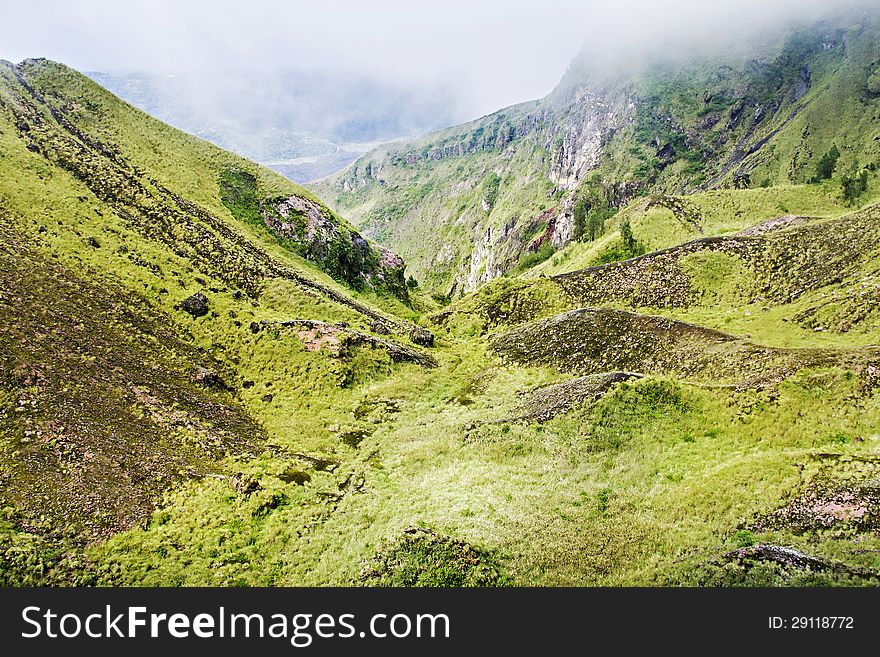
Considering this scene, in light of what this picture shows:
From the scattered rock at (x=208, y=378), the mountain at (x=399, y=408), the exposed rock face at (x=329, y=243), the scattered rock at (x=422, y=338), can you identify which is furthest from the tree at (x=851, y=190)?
the scattered rock at (x=208, y=378)

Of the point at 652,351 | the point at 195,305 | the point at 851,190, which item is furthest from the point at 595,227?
the point at 195,305

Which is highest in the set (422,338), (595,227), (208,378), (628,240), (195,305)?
(595,227)

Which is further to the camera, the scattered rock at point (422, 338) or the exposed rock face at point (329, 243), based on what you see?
the exposed rock face at point (329, 243)

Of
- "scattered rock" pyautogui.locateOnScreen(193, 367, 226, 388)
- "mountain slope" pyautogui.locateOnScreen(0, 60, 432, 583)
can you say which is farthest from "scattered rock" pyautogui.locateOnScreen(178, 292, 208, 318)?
"scattered rock" pyautogui.locateOnScreen(193, 367, 226, 388)

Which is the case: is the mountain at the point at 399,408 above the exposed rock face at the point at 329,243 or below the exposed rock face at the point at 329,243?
below

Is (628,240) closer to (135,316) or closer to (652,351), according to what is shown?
(652,351)

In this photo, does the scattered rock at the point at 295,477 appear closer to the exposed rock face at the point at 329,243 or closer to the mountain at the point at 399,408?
the mountain at the point at 399,408

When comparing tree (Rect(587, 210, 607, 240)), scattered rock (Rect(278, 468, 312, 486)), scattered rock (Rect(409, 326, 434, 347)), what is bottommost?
scattered rock (Rect(278, 468, 312, 486))

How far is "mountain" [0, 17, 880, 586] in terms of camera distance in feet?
65.8

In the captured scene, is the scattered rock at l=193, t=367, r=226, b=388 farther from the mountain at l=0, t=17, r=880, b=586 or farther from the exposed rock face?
the exposed rock face

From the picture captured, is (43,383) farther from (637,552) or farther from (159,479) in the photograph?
(637,552)

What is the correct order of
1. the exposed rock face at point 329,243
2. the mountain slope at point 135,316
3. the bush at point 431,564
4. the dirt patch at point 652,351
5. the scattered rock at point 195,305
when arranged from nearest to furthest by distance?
1. the bush at point 431,564
2. the mountain slope at point 135,316
3. the dirt patch at point 652,351
4. the scattered rock at point 195,305
5. the exposed rock face at point 329,243

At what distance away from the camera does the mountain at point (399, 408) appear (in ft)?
65.8

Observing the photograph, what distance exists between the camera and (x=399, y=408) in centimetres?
4206
